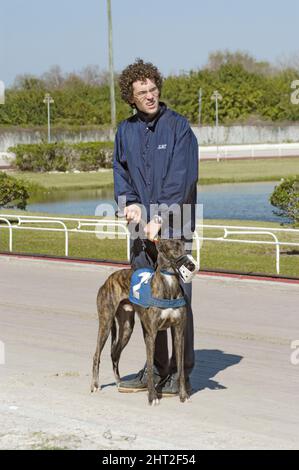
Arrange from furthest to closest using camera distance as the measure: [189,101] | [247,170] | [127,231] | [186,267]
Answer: [189,101] < [247,170] < [127,231] < [186,267]

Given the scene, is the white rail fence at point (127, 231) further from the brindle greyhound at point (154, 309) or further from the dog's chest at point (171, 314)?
the dog's chest at point (171, 314)

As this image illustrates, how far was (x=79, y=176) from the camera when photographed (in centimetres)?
5109

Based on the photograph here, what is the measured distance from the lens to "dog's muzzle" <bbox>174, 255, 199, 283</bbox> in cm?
632

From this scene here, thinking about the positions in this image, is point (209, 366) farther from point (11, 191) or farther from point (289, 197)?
point (11, 191)

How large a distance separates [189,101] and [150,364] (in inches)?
3112

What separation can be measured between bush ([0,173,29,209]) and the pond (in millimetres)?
4207

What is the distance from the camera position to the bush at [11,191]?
2516 centimetres

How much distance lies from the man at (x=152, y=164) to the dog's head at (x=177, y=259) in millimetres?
123

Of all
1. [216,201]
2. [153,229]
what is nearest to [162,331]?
[153,229]

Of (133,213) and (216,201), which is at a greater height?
(133,213)

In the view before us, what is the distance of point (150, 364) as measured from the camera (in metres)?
6.56

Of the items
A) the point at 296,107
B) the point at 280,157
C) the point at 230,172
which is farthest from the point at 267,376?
the point at 296,107
